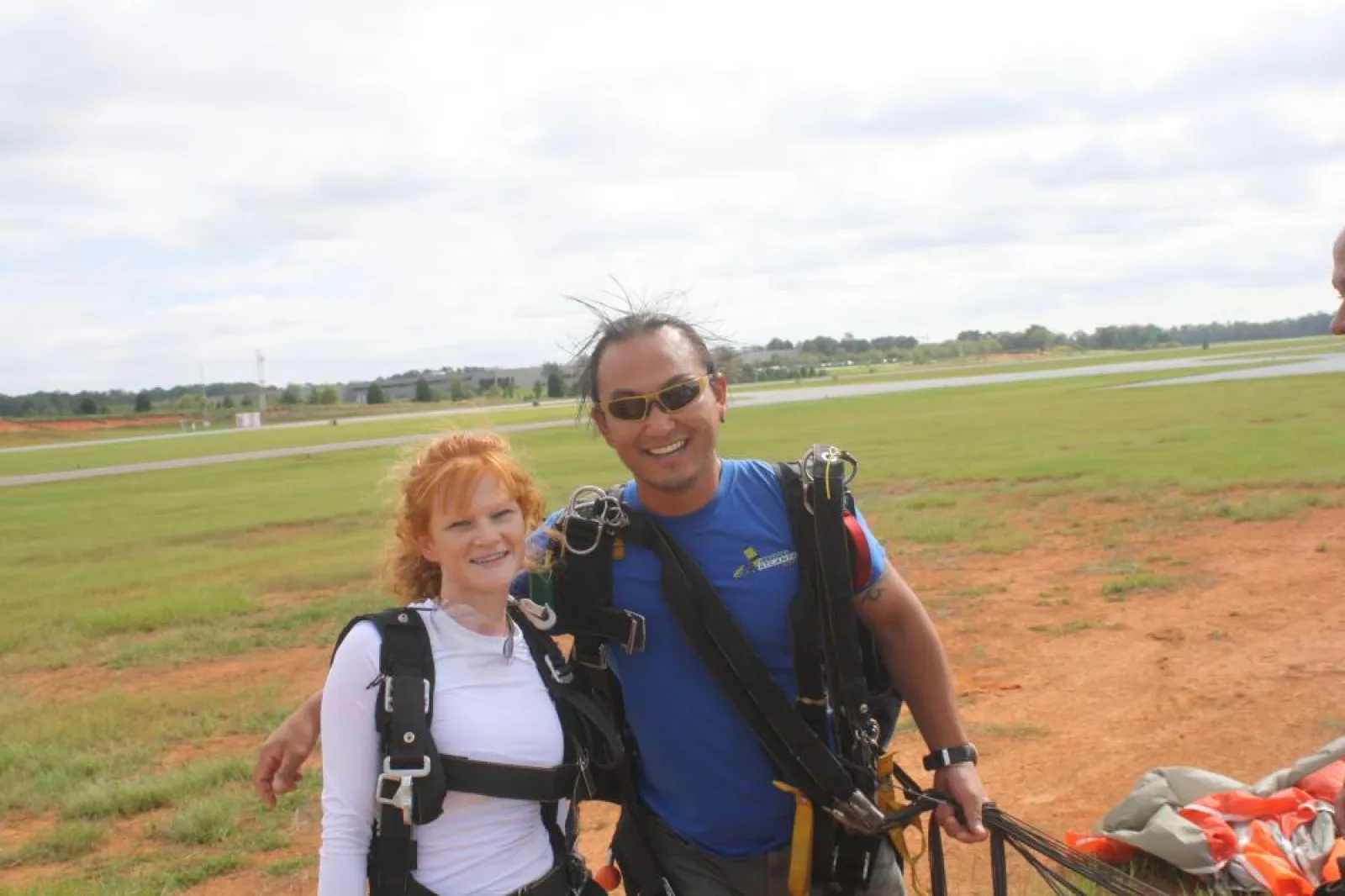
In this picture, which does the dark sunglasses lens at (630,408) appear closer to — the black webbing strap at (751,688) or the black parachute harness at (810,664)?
the black parachute harness at (810,664)

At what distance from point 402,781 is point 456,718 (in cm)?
20

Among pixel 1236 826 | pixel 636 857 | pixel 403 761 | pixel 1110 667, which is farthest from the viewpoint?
pixel 1110 667

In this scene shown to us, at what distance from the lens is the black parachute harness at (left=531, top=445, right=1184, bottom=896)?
276 cm

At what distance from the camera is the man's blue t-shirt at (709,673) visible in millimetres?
2842

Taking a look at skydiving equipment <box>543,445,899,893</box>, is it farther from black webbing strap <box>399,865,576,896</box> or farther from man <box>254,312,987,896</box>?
black webbing strap <box>399,865,576,896</box>

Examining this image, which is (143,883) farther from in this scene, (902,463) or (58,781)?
(902,463)

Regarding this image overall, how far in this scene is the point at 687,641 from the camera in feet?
9.31

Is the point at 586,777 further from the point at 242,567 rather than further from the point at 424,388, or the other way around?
the point at 424,388

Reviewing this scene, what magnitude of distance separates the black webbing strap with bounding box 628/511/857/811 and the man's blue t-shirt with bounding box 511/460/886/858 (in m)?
0.06

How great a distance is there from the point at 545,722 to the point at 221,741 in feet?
19.4

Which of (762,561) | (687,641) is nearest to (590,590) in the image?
(687,641)

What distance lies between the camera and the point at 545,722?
2578 millimetres

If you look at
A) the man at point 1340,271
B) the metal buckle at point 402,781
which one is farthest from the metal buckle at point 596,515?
the man at point 1340,271

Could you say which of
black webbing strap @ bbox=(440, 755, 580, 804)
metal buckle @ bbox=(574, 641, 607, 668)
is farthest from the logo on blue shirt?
black webbing strap @ bbox=(440, 755, 580, 804)
